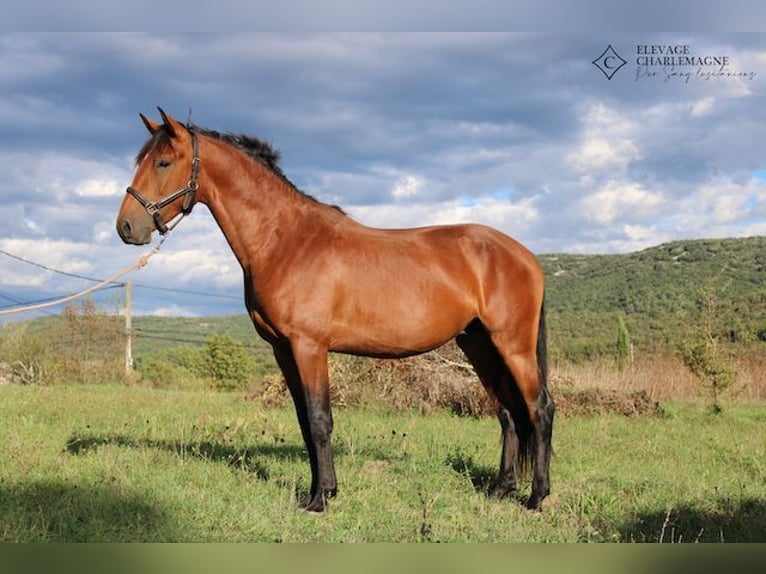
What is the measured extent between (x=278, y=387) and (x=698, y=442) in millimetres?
6935

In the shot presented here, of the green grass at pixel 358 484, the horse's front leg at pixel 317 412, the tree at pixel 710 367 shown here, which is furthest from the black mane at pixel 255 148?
the tree at pixel 710 367

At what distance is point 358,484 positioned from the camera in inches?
210

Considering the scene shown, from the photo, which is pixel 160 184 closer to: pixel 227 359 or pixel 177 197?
pixel 177 197

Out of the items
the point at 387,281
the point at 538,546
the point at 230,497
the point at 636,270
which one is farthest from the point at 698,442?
the point at 636,270

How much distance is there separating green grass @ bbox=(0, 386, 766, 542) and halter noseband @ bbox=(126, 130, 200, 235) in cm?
200

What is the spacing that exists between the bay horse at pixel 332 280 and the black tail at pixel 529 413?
0.03 ft

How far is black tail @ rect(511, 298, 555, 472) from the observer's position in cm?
535

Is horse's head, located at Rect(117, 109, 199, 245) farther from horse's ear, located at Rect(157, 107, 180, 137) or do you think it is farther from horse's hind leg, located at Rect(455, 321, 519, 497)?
horse's hind leg, located at Rect(455, 321, 519, 497)

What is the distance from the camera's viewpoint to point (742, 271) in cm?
3831

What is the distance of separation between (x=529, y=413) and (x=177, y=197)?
10.7 feet

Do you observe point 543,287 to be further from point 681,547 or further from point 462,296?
point 681,547

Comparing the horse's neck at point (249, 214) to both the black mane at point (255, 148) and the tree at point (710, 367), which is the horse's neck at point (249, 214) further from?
the tree at point (710, 367)

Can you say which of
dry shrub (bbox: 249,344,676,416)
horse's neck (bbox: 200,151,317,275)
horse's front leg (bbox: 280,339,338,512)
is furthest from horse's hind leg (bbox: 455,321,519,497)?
dry shrub (bbox: 249,344,676,416)

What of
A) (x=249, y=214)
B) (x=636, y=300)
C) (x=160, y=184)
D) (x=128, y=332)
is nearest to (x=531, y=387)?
(x=249, y=214)
